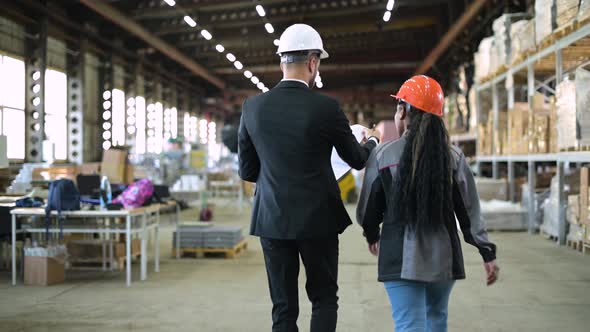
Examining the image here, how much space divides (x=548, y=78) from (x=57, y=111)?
14432mm

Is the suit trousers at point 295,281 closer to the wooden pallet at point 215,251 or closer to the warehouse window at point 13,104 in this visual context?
the wooden pallet at point 215,251

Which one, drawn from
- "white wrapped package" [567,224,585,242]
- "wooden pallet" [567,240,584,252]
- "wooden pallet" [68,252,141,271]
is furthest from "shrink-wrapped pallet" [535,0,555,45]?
"wooden pallet" [68,252,141,271]

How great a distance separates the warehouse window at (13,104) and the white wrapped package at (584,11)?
13.5 meters

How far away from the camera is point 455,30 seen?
60.3 feet

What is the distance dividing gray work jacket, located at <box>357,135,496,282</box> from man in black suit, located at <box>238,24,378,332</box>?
19 cm

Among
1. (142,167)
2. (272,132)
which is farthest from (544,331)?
(142,167)

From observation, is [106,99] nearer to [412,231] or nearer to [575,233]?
[575,233]

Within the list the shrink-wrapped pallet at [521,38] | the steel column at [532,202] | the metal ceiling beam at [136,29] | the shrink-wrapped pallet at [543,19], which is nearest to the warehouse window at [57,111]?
the metal ceiling beam at [136,29]

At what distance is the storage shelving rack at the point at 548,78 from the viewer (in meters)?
8.43

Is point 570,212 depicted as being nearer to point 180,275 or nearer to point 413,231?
point 180,275

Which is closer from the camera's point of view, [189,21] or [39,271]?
[39,271]

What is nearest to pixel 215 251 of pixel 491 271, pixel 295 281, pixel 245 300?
pixel 245 300

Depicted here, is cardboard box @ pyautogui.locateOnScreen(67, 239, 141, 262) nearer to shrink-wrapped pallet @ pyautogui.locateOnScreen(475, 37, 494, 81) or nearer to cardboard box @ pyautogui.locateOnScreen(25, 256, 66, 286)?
cardboard box @ pyautogui.locateOnScreen(25, 256, 66, 286)

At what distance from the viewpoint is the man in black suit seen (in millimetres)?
2752
